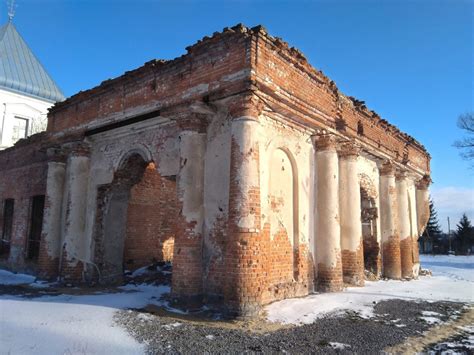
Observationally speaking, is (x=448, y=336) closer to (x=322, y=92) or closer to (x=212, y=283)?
(x=212, y=283)

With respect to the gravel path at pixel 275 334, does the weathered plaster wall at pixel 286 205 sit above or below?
above

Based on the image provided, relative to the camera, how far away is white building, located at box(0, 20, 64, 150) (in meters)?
19.9

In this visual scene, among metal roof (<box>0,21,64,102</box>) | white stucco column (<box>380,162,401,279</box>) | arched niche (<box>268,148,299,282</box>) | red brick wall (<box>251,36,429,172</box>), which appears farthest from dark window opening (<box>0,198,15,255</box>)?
white stucco column (<box>380,162,401,279</box>)

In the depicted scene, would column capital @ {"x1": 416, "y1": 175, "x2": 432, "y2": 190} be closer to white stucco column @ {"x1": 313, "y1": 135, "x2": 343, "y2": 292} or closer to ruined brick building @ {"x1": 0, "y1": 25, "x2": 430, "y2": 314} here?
ruined brick building @ {"x1": 0, "y1": 25, "x2": 430, "y2": 314}

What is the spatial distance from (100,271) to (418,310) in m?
7.53

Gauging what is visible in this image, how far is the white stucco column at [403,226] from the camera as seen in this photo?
13.2 m

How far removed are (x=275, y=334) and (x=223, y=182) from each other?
3.01 meters

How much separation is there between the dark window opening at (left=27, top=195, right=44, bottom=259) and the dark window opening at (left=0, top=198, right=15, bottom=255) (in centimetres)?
180

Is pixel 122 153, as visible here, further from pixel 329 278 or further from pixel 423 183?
pixel 423 183

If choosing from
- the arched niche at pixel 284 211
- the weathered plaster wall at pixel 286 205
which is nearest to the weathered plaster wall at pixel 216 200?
the weathered plaster wall at pixel 286 205

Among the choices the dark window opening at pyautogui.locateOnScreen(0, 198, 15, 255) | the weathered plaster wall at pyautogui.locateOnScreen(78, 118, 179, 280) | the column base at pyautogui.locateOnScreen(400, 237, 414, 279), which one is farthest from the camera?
the dark window opening at pyautogui.locateOnScreen(0, 198, 15, 255)

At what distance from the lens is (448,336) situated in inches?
216

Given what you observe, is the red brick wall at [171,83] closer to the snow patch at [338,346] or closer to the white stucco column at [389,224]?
the snow patch at [338,346]

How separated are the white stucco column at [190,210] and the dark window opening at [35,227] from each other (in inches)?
298
